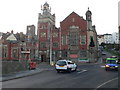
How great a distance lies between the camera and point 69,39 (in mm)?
55312

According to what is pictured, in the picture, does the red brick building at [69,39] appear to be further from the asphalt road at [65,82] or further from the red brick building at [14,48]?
the asphalt road at [65,82]

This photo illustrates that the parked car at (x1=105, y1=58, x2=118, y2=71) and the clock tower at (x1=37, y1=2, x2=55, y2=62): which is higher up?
the clock tower at (x1=37, y1=2, x2=55, y2=62)

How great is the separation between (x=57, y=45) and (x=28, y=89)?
43211mm

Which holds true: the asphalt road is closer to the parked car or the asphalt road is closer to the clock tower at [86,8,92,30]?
the parked car

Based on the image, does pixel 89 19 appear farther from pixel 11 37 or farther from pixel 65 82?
pixel 65 82

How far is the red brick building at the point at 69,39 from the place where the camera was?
53.6 meters

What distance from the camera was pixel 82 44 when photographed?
54031mm

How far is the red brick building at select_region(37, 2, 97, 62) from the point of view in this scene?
53.6 metres

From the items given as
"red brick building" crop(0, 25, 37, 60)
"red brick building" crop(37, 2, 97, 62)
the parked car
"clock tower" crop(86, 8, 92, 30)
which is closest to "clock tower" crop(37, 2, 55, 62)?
"red brick building" crop(37, 2, 97, 62)

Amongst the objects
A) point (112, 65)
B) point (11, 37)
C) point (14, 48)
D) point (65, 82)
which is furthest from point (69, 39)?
point (65, 82)

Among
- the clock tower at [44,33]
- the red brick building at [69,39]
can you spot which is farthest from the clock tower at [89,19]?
the clock tower at [44,33]

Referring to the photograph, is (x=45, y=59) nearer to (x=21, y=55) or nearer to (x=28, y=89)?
(x=21, y=55)

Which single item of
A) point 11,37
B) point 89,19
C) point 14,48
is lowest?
point 14,48

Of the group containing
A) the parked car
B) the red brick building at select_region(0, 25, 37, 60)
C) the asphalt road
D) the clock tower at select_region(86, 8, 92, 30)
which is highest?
the clock tower at select_region(86, 8, 92, 30)
